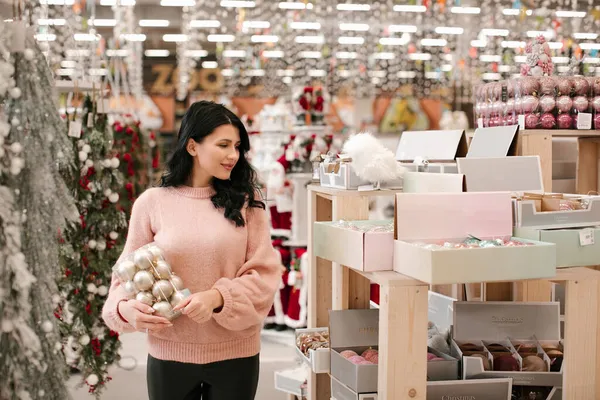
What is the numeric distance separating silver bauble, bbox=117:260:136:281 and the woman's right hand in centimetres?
7

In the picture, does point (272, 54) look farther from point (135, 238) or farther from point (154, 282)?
point (154, 282)

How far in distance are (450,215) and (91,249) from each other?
8.92 feet

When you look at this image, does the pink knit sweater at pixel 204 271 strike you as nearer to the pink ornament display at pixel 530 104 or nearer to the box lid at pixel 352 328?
the box lid at pixel 352 328

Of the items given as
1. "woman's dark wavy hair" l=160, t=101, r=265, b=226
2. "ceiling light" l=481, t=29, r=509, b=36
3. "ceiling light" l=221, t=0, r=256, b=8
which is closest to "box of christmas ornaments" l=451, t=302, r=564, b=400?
"woman's dark wavy hair" l=160, t=101, r=265, b=226

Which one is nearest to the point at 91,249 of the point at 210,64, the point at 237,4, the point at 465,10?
the point at 237,4

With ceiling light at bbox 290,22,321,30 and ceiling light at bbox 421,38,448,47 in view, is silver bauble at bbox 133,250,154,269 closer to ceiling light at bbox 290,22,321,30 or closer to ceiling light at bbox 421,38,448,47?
ceiling light at bbox 290,22,321,30

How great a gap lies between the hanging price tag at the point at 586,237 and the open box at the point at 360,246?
611 millimetres

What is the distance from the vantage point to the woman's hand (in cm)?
206

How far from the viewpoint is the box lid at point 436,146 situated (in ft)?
10.6

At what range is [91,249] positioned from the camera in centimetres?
434

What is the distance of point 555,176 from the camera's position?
3.45 m

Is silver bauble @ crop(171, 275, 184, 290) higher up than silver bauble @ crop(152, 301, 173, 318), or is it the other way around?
silver bauble @ crop(171, 275, 184, 290)

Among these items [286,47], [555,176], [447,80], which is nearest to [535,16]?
[447,80]

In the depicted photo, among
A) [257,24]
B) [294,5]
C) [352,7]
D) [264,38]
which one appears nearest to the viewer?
[294,5]
